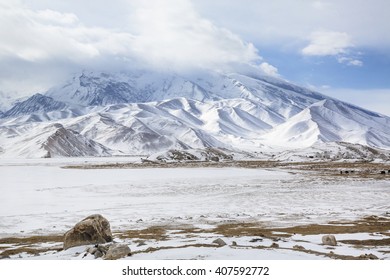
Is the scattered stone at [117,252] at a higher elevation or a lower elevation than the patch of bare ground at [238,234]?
higher

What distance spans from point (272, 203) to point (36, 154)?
165439mm

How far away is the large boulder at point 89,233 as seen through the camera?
12.4 metres

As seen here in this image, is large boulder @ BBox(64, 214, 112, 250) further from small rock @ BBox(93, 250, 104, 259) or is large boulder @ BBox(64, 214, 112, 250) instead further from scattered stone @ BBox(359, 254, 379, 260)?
scattered stone @ BBox(359, 254, 379, 260)

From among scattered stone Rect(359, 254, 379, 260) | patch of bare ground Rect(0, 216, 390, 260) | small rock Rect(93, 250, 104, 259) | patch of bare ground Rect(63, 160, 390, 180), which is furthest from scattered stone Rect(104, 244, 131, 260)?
patch of bare ground Rect(63, 160, 390, 180)

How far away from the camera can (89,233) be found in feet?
41.6

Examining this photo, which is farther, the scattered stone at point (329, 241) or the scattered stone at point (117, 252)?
the scattered stone at point (329, 241)

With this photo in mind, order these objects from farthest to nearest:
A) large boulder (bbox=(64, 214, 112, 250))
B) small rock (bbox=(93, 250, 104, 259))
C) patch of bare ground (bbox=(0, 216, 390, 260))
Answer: large boulder (bbox=(64, 214, 112, 250))
patch of bare ground (bbox=(0, 216, 390, 260))
small rock (bbox=(93, 250, 104, 259))

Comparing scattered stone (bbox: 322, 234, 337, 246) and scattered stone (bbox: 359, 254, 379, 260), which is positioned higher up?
scattered stone (bbox: 359, 254, 379, 260)

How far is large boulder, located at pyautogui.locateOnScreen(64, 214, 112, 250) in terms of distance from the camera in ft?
40.7

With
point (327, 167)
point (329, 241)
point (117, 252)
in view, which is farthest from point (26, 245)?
point (327, 167)

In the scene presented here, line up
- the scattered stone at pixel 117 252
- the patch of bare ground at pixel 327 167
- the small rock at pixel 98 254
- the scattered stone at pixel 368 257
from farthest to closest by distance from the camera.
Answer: the patch of bare ground at pixel 327 167, the small rock at pixel 98 254, the scattered stone at pixel 117 252, the scattered stone at pixel 368 257

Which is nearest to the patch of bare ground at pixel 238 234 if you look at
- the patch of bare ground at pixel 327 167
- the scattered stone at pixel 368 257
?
the scattered stone at pixel 368 257

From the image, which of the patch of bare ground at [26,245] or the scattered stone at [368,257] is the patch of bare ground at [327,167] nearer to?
the patch of bare ground at [26,245]
